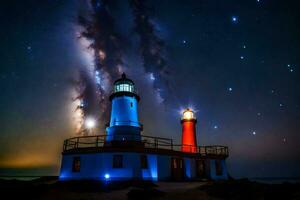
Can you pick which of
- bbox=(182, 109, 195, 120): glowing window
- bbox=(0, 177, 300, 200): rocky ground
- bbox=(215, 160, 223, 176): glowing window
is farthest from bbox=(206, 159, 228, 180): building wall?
bbox=(0, 177, 300, 200): rocky ground

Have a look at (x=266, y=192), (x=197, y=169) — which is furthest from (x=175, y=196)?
(x=197, y=169)

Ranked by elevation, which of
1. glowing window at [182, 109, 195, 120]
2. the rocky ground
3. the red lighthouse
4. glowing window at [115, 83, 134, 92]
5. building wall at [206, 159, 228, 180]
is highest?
glowing window at [115, 83, 134, 92]

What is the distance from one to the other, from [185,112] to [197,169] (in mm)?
8784

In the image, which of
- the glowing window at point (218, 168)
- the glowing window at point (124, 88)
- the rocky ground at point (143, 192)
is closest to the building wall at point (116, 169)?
the rocky ground at point (143, 192)

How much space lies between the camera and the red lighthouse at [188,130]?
30395mm

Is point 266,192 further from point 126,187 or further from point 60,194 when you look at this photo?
point 60,194

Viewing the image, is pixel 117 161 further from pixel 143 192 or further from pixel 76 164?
pixel 143 192

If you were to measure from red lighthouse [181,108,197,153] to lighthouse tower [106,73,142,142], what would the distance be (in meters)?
7.90

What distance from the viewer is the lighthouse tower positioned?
24203 millimetres

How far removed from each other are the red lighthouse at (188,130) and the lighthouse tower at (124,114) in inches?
311

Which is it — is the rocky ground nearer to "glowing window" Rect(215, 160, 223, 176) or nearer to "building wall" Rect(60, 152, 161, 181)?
"building wall" Rect(60, 152, 161, 181)

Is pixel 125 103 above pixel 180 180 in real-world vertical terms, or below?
above

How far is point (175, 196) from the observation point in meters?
14.5

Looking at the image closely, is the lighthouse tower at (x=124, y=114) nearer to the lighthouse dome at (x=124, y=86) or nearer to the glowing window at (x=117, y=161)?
the lighthouse dome at (x=124, y=86)
